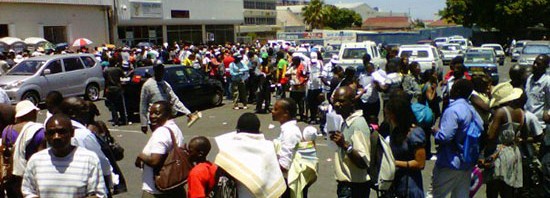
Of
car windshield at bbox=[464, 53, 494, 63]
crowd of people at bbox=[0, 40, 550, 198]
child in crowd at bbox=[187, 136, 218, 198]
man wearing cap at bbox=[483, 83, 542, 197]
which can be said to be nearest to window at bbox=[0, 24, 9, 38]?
car windshield at bbox=[464, 53, 494, 63]

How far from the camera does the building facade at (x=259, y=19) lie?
260ft

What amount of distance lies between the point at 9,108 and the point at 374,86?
19.1 feet

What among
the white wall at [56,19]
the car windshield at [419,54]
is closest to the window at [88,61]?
the car windshield at [419,54]

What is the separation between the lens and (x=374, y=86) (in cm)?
944

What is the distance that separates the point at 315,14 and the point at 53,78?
87439mm

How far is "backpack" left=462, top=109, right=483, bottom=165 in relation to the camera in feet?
17.0

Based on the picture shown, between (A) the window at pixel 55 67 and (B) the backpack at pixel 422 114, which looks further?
(A) the window at pixel 55 67

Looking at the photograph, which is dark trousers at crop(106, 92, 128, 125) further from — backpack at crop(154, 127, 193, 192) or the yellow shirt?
the yellow shirt

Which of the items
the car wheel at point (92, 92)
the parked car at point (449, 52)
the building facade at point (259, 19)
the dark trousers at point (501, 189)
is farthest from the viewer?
the building facade at point (259, 19)

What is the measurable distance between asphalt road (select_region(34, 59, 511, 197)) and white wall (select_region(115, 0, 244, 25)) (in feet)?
84.9

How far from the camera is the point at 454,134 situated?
5113 millimetres

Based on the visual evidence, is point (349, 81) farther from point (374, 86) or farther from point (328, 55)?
point (328, 55)

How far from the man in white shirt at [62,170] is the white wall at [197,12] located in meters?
40.1

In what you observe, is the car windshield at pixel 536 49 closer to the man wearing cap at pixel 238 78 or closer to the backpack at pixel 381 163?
the man wearing cap at pixel 238 78
